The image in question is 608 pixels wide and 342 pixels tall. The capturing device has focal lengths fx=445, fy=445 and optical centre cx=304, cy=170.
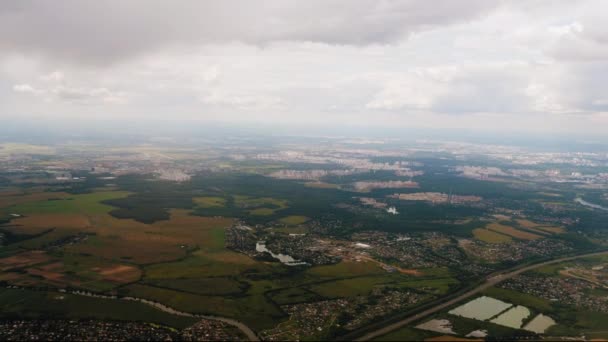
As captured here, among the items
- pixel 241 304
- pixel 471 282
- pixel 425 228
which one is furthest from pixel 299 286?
pixel 425 228

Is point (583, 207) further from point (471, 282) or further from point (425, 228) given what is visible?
point (471, 282)

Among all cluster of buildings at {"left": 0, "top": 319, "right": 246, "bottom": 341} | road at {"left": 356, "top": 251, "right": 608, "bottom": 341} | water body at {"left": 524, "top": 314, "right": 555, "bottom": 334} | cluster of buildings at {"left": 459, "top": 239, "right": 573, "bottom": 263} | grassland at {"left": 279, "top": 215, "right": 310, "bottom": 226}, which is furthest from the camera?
grassland at {"left": 279, "top": 215, "right": 310, "bottom": 226}

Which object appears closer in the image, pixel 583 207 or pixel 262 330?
pixel 262 330

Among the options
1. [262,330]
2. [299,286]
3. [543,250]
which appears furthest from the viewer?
[543,250]

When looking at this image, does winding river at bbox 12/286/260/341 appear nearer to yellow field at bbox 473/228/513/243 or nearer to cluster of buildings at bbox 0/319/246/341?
cluster of buildings at bbox 0/319/246/341

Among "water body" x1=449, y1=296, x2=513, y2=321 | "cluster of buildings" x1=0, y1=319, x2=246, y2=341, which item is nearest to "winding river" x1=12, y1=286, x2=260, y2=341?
"cluster of buildings" x1=0, y1=319, x2=246, y2=341

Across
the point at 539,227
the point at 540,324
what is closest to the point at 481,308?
the point at 540,324

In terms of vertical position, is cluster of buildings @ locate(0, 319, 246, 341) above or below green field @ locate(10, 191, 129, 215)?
below

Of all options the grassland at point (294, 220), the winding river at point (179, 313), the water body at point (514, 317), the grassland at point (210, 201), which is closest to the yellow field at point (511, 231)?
the water body at point (514, 317)
